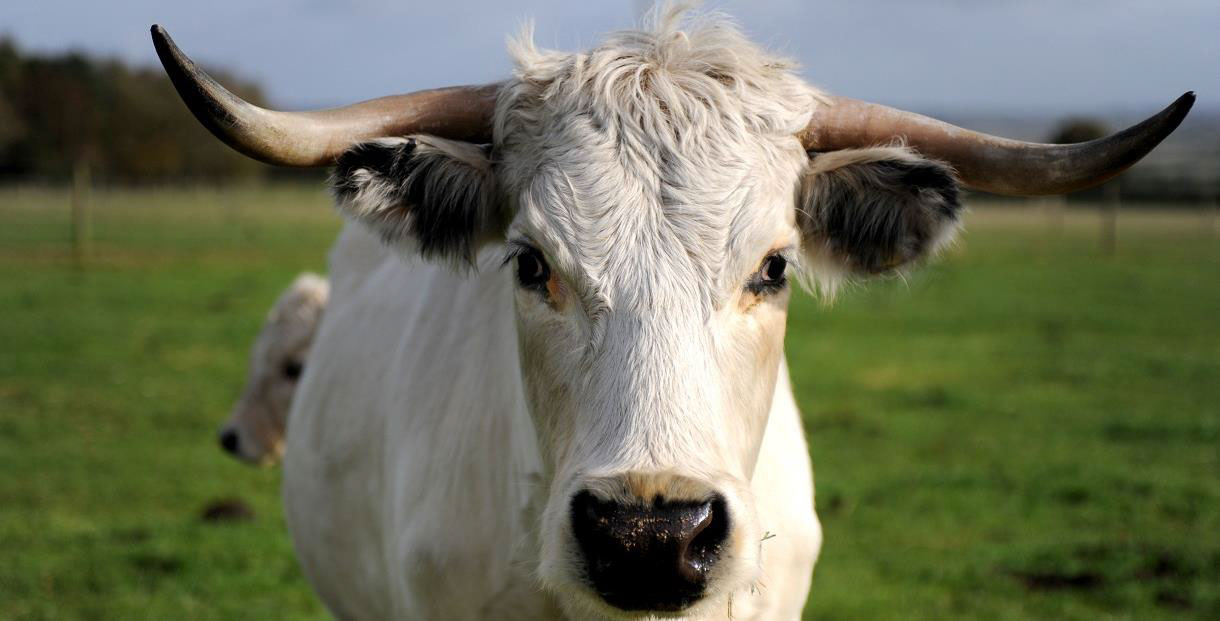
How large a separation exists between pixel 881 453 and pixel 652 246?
752cm

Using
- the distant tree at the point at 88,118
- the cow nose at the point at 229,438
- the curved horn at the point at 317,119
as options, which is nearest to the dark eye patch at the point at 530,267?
the curved horn at the point at 317,119

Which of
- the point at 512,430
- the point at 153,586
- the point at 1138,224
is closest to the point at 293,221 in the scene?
the point at 1138,224

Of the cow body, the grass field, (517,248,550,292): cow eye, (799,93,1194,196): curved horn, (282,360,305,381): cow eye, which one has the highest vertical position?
(799,93,1194,196): curved horn

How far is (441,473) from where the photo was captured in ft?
10.7

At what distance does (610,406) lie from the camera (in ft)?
7.80

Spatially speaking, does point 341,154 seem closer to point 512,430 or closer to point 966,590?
point 512,430

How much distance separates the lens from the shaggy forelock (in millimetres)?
2537

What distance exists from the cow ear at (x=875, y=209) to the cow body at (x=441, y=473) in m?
0.60

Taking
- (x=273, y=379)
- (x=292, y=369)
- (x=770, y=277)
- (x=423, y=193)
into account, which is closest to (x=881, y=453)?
(x=292, y=369)

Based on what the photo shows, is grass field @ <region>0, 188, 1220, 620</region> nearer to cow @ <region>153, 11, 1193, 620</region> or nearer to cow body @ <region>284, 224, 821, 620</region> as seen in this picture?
cow @ <region>153, 11, 1193, 620</region>

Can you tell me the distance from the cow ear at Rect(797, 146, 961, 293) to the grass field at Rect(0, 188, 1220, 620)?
21 centimetres

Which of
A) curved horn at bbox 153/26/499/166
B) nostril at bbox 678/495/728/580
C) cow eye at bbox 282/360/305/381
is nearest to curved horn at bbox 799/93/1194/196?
curved horn at bbox 153/26/499/166

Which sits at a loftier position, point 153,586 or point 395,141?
point 395,141

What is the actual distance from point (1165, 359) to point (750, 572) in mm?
13099
